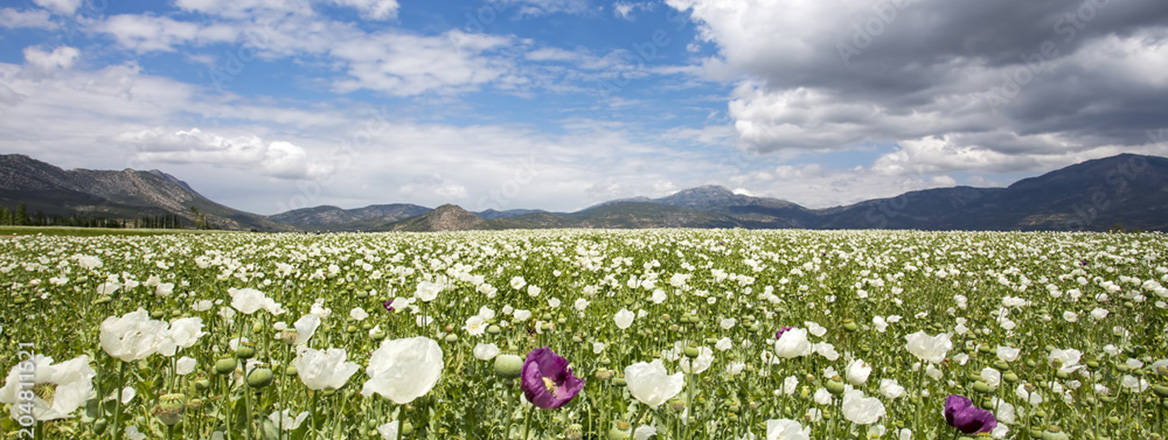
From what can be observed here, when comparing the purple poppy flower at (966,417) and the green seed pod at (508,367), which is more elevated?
the green seed pod at (508,367)

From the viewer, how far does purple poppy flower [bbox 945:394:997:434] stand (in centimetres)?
209

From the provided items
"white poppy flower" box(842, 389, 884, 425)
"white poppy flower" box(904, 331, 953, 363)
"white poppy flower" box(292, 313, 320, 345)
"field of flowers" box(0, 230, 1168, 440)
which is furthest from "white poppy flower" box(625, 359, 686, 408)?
"white poppy flower" box(292, 313, 320, 345)

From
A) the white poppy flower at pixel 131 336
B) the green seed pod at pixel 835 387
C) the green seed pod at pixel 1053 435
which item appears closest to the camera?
the white poppy flower at pixel 131 336

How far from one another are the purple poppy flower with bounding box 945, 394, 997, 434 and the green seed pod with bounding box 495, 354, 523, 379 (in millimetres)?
1879

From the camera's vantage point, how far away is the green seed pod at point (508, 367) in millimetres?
1701

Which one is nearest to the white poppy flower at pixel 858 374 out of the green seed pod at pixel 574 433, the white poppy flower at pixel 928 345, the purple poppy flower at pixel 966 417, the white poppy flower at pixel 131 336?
the white poppy flower at pixel 928 345

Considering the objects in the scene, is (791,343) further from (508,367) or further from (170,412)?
(170,412)

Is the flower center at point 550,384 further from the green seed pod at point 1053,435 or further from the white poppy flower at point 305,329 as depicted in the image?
the green seed pod at point 1053,435

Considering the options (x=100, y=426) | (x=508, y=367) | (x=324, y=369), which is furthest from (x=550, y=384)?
(x=100, y=426)

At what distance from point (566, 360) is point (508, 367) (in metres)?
0.79

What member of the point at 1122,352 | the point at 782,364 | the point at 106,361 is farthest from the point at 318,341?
the point at 1122,352

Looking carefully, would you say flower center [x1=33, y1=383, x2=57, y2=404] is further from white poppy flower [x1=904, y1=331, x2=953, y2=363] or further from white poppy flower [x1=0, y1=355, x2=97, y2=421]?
white poppy flower [x1=904, y1=331, x2=953, y2=363]

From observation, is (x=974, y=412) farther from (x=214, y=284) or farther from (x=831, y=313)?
(x=214, y=284)

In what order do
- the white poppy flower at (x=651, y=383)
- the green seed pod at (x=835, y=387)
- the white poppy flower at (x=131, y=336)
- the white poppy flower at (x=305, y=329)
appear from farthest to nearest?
the white poppy flower at (x=305, y=329)
the green seed pod at (x=835, y=387)
the white poppy flower at (x=651, y=383)
the white poppy flower at (x=131, y=336)
